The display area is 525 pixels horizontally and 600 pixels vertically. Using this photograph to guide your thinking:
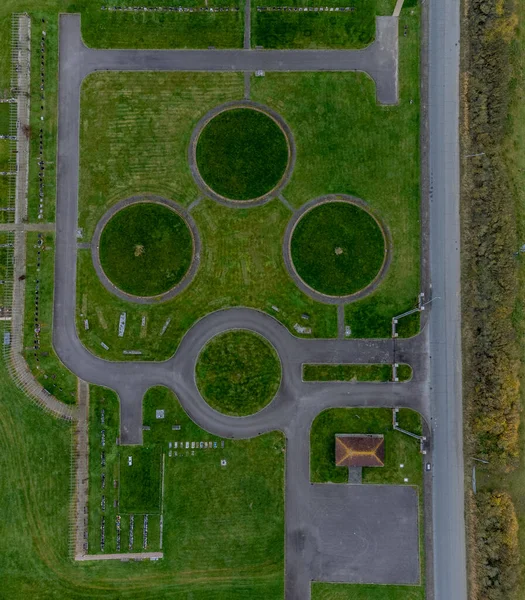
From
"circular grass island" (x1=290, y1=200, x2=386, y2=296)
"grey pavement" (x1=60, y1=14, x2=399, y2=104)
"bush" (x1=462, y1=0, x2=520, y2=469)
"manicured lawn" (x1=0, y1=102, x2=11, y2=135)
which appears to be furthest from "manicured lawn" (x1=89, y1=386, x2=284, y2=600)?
"grey pavement" (x1=60, y1=14, x2=399, y2=104)

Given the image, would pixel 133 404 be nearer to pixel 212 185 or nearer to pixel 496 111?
pixel 212 185

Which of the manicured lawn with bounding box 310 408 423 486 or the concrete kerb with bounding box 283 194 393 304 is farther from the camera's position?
the concrete kerb with bounding box 283 194 393 304

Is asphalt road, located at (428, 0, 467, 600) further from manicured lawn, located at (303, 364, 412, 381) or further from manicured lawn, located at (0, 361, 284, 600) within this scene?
manicured lawn, located at (0, 361, 284, 600)

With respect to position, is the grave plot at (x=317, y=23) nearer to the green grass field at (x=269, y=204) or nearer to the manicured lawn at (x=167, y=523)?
the green grass field at (x=269, y=204)

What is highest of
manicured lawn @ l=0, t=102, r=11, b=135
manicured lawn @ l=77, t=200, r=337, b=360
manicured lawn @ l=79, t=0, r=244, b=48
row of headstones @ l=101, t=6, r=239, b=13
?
row of headstones @ l=101, t=6, r=239, b=13

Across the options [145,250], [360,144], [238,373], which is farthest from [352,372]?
[145,250]

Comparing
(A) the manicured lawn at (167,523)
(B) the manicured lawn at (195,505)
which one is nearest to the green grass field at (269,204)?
(B) the manicured lawn at (195,505)

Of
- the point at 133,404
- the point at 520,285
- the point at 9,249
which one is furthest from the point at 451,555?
the point at 9,249
